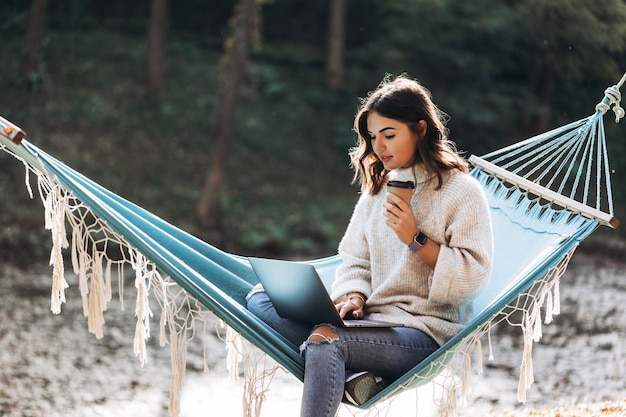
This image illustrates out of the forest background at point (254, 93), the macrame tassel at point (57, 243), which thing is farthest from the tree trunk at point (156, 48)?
the macrame tassel at point (57, 243)

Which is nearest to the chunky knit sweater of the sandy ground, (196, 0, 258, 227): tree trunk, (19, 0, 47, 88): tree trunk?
the sandy ground

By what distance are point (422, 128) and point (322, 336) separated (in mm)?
535

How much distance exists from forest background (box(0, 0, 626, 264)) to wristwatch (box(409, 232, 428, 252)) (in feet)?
15.0

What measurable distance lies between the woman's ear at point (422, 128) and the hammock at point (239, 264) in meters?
0.40

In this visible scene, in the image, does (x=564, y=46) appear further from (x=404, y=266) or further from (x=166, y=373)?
(x=404, y=266)

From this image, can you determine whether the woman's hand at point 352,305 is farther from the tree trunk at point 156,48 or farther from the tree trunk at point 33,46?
the tree trunk at point 156,48

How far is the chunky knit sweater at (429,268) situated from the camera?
1.67 m

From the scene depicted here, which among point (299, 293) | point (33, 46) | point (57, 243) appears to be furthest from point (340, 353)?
point (33, 46)

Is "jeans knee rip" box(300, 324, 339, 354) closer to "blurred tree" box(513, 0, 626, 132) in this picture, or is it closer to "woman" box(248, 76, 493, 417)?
"woman" box(248, 76, 493, 417)

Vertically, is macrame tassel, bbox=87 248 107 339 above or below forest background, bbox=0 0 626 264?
below

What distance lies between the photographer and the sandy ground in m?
3.17

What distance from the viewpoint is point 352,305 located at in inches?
71.2

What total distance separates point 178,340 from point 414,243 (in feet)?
2.00

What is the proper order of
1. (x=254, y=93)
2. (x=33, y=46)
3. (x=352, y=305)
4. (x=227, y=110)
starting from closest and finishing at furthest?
(x=352, y=305) < (x=227, y=110) < (x=33, y=46) < (x=254, y=93)
